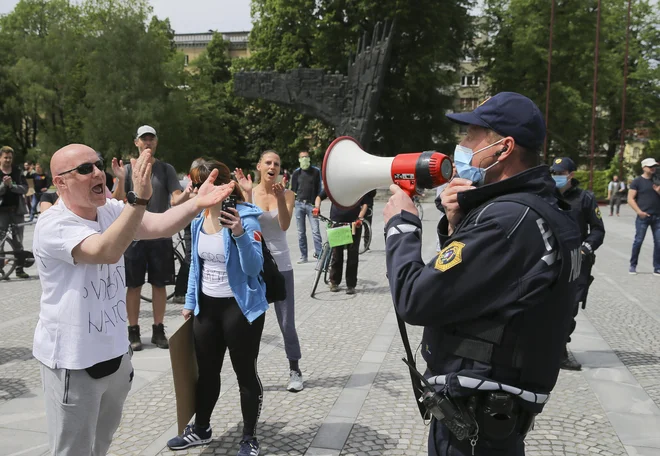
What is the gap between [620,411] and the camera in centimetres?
464

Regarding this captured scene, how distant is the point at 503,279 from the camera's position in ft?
6.46

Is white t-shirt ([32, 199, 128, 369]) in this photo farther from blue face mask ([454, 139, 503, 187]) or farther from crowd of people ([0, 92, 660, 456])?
blue face mask ([454, 139, 503, 187])

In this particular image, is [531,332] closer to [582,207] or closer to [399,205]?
[399,205]

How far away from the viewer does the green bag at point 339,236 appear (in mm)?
8594

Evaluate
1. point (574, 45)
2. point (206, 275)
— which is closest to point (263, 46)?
point (574, 45)

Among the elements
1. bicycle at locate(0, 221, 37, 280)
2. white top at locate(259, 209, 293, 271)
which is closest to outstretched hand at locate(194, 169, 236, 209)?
white top at locate(259, 209, 293, 271)

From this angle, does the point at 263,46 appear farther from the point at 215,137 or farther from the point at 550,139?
the point at 550,139

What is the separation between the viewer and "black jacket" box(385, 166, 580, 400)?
77.2 inches

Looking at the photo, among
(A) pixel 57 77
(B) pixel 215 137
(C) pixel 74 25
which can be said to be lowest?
(B) pixel 215 137

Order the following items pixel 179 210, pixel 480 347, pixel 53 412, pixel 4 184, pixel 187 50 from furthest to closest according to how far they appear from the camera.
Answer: pixel 187 50 < pixel 4 184 < pixel 179 210 < pixel 53 412 < pixel 480 347

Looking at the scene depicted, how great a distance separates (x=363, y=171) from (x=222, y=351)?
1.81 metres

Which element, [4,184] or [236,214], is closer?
[236,214]

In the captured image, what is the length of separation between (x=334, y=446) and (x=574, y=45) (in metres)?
37.5

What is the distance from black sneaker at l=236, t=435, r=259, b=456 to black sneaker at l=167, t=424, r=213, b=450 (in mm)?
272
